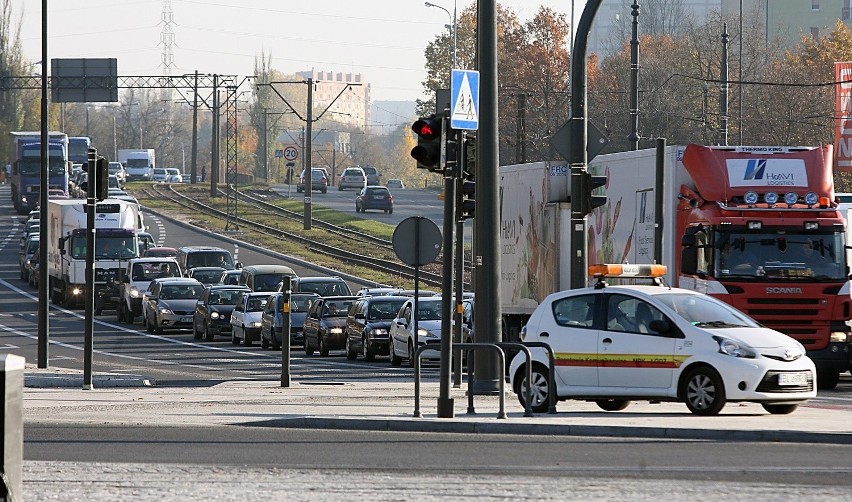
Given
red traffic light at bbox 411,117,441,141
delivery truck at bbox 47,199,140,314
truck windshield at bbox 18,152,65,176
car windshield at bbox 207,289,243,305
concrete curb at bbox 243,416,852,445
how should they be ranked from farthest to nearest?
truck windshield at bbox 18,152,65,176, delivery truck at bbox 47,199,140,314, car windshield at bbox 207,289,243,305, red traffic light at bbox 411,117,441,141, concrete curb at bbox 243,416,852,445

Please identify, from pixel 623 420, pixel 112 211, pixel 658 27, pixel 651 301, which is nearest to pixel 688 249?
pixel 651 301

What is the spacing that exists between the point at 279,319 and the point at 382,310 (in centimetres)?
420

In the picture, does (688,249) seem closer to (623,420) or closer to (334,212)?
(623,420)

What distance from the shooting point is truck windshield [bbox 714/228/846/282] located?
81.1ft

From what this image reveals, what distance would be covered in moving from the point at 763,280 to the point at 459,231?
486 centimetres

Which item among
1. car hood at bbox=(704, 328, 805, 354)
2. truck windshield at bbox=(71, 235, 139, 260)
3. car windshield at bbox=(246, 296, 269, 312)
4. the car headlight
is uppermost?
truck windshield at bbox=(71, 235, 139, 260)

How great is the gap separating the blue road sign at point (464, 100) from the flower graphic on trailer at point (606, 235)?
31.1 feet

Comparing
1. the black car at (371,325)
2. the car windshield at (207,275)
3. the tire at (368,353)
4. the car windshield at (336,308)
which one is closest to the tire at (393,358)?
the black car at (371,325)

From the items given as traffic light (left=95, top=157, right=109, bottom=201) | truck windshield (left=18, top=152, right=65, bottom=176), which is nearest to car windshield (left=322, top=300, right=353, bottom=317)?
traffic light (left=95, top=157, right=109, bottom=201)

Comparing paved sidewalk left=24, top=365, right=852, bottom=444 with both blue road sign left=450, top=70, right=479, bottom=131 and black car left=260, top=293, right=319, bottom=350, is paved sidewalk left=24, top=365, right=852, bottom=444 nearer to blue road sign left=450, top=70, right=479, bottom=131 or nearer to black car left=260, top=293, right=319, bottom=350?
blue road sign left=450, top=70, right=479, bottom=131

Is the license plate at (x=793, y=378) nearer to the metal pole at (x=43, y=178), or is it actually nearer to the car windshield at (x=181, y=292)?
the metal pole at (x=43, y=178)

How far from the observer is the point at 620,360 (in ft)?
62.2

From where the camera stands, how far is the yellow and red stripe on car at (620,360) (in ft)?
61.3

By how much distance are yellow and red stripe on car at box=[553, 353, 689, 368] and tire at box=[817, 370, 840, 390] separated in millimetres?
7632
